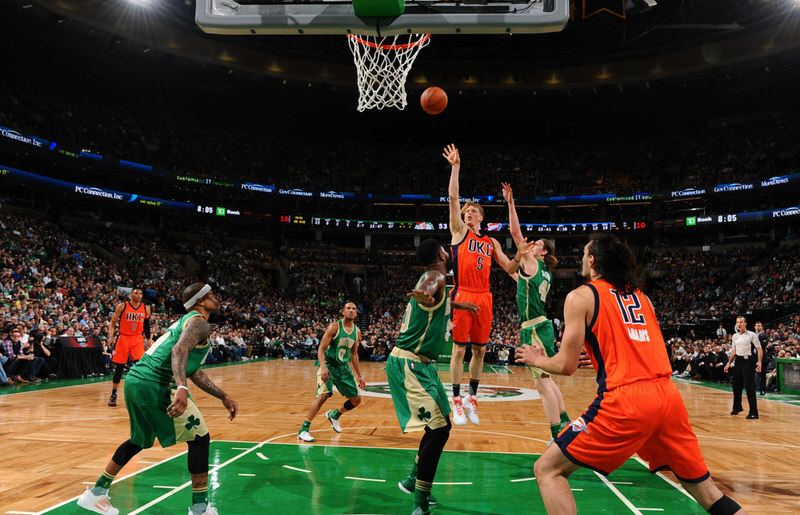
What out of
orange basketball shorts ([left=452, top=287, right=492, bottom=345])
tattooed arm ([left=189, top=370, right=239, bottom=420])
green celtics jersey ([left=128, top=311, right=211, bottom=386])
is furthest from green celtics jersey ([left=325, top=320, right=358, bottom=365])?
green celtics jersey ([left=128, top=311, right=211, bottom=386])

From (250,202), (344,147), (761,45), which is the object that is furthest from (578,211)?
(250,202)

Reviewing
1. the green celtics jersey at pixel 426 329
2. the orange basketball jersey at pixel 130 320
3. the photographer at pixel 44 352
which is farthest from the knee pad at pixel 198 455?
the photographer at pixel 44 352

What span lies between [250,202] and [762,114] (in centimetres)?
3640

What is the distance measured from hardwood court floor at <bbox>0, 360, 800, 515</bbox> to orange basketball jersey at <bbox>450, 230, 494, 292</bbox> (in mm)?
2091

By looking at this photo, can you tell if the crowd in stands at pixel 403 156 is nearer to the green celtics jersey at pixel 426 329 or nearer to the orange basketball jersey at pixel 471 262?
the orange basketball jersey at pixel 471 262

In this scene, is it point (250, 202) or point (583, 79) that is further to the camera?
point (250, 202)

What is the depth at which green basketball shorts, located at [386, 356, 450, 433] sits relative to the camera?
444 cm

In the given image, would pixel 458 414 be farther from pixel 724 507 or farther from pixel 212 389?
pixel 724 507

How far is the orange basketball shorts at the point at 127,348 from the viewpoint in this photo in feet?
35.4

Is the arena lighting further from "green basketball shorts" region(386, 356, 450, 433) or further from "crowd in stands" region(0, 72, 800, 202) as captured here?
"green basketball shorts" region(386, 356, 450, 433)

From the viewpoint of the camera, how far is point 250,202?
3978 centimetres

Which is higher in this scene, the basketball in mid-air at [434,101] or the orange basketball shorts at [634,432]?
the basketball in mid-air at [434,101]

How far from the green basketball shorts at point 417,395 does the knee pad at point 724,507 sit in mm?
1935

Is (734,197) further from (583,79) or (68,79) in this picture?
(68,79)
